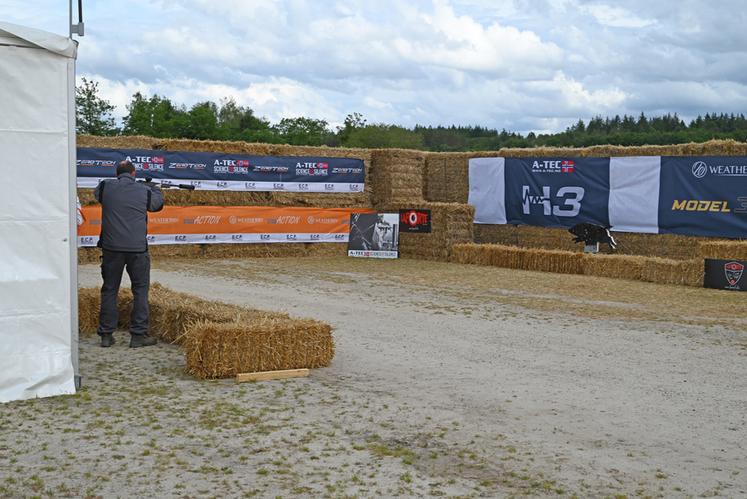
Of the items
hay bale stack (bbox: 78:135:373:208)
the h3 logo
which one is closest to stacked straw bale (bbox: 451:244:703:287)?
the h3 logo

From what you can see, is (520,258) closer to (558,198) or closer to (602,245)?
(602,245)

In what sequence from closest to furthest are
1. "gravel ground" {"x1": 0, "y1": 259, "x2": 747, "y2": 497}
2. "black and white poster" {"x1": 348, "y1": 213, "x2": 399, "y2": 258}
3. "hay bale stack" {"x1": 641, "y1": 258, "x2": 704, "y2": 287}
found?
"gravel ground" {"x1": 0, "y1": 259, "x2": 747, "y2": 497} → "hay bale stack" {"x1": 641, "y1": 258, "x2": 704, "y2": 287} → "black and white poster" {"x1": 348, "y1": 213, "x2": 399, "y2": 258}

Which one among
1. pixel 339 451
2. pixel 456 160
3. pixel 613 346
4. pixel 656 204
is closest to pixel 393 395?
pixel 339 451

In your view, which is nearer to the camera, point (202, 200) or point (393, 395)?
point (393, 395)

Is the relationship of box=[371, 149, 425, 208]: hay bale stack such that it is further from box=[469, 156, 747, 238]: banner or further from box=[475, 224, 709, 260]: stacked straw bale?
box=[475, 224, 709, 260]: stacked straw bale

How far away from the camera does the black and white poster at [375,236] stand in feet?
77.8

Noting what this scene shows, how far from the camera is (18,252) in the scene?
7.84 metres

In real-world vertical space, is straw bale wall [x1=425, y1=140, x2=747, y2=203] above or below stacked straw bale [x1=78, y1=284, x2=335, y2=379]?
above

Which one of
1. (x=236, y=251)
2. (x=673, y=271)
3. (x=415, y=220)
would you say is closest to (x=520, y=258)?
(x=415, y=220)

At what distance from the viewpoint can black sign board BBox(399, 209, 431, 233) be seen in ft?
76.7

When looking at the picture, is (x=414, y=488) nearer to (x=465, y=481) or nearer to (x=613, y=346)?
(x=465, y=481)

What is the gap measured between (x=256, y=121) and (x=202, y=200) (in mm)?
35508

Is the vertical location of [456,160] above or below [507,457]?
above

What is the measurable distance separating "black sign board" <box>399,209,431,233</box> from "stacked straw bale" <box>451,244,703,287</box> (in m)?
1.19
